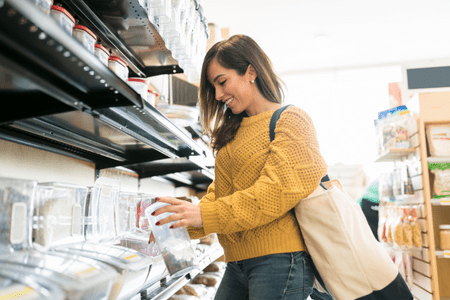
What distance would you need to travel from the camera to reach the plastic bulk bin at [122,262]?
93 centimetres

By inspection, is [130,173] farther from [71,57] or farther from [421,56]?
[421,56]

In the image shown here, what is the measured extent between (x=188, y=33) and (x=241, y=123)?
0.69 m

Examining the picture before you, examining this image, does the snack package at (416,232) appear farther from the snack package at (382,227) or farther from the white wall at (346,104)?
the white wall at (346,104)

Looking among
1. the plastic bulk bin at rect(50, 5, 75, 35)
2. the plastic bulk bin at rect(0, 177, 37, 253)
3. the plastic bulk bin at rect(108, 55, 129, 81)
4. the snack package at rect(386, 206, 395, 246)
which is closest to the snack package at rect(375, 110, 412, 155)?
the snack package at rect(386, 206, 395, 246)

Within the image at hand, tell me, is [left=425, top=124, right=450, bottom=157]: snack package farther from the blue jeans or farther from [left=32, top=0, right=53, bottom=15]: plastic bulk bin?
[left=32, top=0, right=53, bottom=15]: plastic bulk bin

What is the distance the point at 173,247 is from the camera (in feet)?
3.92

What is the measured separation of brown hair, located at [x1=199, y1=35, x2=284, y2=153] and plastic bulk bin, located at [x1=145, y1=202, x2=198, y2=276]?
1.21ft

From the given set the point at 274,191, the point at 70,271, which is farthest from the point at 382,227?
the point at 70,271

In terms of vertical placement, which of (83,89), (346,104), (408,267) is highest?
(346,104)

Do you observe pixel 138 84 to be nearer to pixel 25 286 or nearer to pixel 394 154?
pixel 25 286

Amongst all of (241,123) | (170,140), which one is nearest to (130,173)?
(170,140)

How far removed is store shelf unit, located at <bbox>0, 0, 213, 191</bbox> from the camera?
0.71m

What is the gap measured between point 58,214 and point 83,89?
358mm

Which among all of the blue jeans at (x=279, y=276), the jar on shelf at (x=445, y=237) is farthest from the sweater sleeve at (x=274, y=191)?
the jar on shelf at (x=445, y=237)
